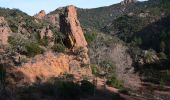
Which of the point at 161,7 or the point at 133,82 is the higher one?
the point at 161,7

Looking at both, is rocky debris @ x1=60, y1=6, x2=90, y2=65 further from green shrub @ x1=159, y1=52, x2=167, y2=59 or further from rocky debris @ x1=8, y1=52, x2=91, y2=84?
green shrub @ x1=159, y1=52, x2=167, y2=59

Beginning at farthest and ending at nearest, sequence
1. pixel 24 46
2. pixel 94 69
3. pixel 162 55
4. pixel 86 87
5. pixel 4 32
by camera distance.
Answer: pixel 162 55, pixel 94 69, pixel 4 32, pixel 24 46, pixel 86 87

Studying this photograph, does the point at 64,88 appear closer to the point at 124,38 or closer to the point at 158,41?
the point at 158,41

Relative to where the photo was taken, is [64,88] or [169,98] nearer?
[64,88]

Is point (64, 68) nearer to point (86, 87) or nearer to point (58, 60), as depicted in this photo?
point (58, 60)

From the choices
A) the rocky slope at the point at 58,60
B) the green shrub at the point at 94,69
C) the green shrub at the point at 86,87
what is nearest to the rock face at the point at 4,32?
the rocky slope at the point at 58,60

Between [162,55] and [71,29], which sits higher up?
[71,29]

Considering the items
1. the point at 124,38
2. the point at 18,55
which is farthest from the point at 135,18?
the point at 18,55

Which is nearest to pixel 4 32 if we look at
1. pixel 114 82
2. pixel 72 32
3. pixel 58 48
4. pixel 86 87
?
pixel 58 48

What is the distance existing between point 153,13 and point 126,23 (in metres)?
10.1

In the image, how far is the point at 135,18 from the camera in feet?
530

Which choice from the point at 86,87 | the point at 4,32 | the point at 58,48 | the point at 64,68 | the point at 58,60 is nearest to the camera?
the point at 86,87

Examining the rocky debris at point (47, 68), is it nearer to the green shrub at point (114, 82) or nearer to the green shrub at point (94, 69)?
the green shrub at point (94, 69)

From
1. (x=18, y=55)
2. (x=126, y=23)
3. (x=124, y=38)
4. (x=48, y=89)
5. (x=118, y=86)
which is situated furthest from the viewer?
(x=126, y=23)
